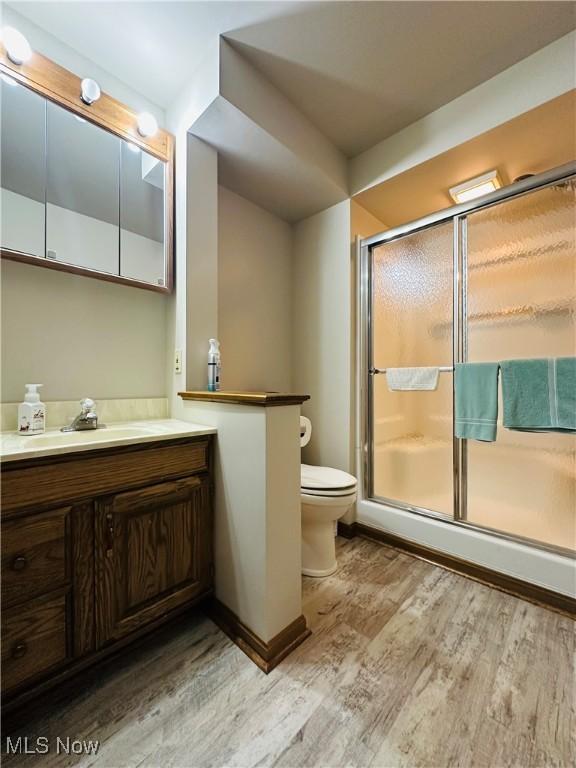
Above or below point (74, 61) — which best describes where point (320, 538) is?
below

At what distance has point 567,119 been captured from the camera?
1.39 meters

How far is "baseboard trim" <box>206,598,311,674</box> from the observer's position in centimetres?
104

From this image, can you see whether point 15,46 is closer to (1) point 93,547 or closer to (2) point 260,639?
(1) point 93,547

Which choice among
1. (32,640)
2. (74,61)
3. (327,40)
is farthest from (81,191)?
(32,640)

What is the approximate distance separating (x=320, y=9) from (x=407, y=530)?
8.07 feet

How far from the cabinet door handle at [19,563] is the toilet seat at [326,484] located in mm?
1003

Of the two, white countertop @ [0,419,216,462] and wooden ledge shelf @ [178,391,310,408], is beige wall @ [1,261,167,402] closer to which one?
white countertop @ [0,419,216,462]

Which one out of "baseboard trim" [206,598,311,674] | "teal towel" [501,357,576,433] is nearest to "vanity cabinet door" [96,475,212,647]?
"baseboard trim" [206,598,311,674]

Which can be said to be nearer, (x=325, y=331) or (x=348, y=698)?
(x=348, y=698)

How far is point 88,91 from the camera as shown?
4.27 feet

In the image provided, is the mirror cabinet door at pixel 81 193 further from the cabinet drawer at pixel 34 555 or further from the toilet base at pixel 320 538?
the toilet base at pixel 320 538

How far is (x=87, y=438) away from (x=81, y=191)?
109 centimetres

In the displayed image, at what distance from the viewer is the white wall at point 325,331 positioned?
2025 millimetres

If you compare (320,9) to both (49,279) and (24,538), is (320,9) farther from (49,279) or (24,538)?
(24,538)
